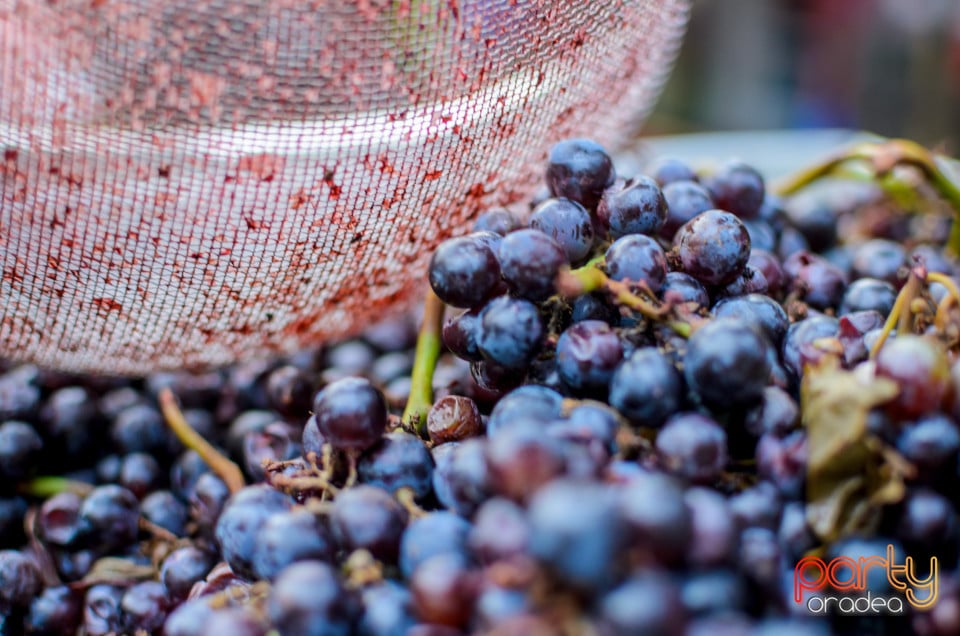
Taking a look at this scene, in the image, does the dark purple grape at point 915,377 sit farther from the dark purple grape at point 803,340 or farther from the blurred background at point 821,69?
the blurred background at point 821,69

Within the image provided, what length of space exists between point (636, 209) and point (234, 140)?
1.45 ft

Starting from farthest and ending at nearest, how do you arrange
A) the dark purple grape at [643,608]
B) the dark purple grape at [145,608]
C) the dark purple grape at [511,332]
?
1. the dark purple grape at [145,608]
2. the dark purple grape at [511,332]
3. the dark purple grape at [643,608]

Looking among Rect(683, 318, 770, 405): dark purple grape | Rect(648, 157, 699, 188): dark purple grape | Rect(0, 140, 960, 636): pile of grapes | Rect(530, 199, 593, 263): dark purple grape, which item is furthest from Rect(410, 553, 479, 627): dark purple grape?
Rect(648, 157, 699, 188): dark purple grape

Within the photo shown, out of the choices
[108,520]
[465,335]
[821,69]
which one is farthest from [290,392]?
[821,69]

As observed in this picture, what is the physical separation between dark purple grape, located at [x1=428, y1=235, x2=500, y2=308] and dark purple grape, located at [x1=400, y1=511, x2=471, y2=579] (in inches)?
7.8

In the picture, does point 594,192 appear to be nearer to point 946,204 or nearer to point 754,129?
point 946,204

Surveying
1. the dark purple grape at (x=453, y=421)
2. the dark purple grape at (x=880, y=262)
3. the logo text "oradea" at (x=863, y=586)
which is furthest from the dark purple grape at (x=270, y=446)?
the dark purple grape at (x=880, y=262)

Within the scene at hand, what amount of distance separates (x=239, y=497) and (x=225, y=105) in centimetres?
44

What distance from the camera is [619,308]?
0.66 m

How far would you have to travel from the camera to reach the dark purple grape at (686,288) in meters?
0.67

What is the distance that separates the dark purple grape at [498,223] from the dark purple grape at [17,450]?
576 millimetres

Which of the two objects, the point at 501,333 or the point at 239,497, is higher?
the point at 501,333

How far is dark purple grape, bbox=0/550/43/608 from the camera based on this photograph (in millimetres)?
782

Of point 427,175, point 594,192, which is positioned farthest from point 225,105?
point 594,192
